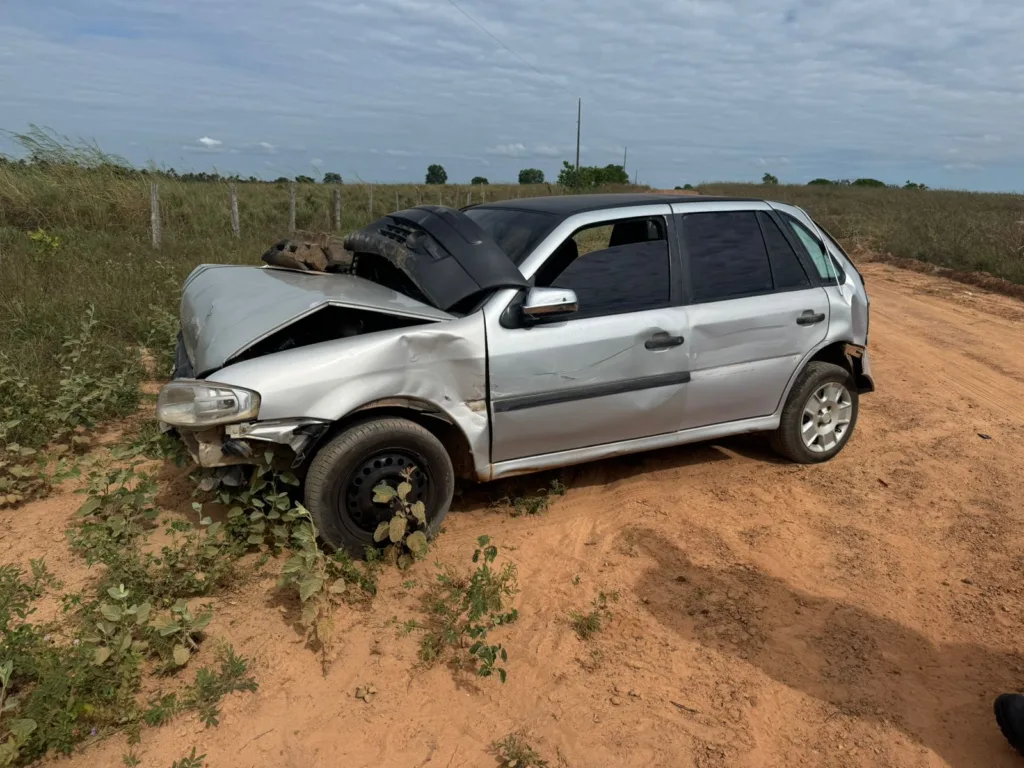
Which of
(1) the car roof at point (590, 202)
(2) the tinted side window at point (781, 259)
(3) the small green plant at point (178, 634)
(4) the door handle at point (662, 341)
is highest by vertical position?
(1) the car roof at point (590, 202)

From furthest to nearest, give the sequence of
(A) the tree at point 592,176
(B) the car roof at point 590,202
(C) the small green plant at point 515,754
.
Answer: (A) the tree at point 592,176, (B) the car roof at point 590,202, (C) the small green plant at point 515,754

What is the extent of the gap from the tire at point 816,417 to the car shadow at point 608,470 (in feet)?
0.70

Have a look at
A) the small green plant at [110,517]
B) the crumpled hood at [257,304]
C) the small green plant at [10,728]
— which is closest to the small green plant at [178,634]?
the small green plant at [10,728]

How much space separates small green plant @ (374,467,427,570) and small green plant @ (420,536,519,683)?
18 centimetres

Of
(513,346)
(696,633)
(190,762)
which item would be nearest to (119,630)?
(190,762)

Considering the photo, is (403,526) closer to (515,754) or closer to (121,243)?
(515,754)

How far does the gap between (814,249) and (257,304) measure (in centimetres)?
352

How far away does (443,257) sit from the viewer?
147 inches

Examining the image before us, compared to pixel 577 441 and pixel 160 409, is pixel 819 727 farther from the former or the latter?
pixel 160 409

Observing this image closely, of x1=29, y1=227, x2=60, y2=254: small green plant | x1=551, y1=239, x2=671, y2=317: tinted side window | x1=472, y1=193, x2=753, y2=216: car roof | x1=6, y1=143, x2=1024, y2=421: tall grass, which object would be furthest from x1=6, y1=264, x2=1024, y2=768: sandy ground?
x1=29, y1=227, x2=60, y2=254: small green plant

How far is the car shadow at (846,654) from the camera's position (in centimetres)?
273

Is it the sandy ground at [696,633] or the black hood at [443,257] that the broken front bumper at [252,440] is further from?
the black hood at [443,257]

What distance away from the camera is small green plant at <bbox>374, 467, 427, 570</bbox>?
3344 millimetres

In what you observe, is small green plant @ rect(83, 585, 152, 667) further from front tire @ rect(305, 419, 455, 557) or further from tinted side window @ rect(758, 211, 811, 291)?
tinted side window @ rect(758, 211, 811, 291)
